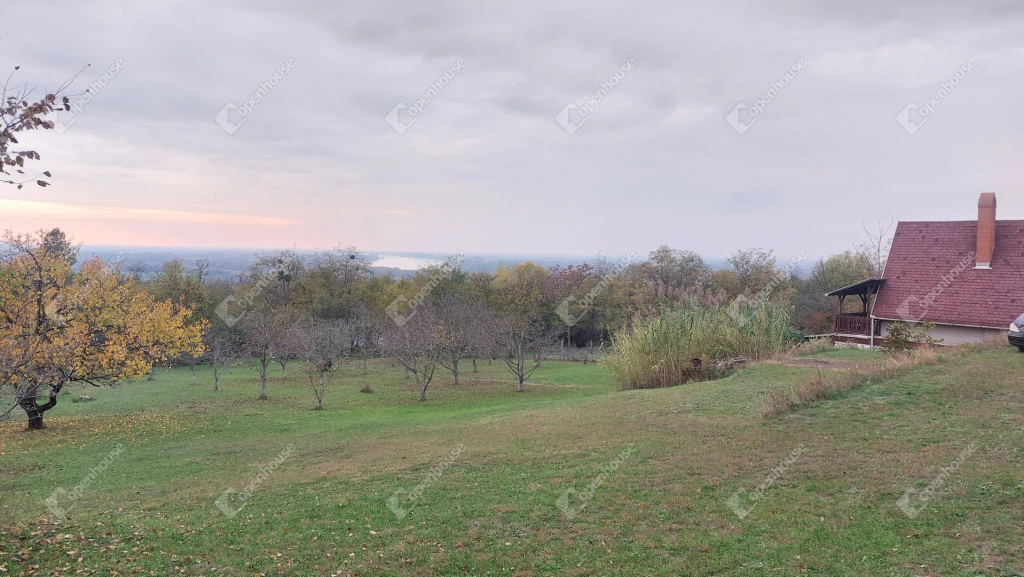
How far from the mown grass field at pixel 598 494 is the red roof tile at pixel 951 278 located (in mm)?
8601

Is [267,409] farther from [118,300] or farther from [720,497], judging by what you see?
[720,497]

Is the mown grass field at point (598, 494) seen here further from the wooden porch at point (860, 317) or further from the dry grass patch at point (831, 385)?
the wooden porch at point (860, 317)

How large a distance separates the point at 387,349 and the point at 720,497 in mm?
24560

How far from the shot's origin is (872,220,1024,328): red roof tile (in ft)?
69.6

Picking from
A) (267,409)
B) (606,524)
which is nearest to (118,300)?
(267,409)

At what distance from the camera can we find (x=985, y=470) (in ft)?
23.9

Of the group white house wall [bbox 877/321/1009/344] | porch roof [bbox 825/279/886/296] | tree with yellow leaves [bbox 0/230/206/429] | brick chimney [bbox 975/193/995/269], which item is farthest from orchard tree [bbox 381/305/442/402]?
brick chimney [bbox 975/193/995/269]

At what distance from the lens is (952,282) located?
74.6 feet

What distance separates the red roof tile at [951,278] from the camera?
69.6ft

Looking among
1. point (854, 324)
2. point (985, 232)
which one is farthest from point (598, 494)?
point (985, 232)

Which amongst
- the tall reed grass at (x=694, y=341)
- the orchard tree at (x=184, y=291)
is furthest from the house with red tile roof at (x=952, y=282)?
the orchard tree at (x=184, y=291)

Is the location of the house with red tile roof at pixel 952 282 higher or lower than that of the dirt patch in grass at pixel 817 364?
higher

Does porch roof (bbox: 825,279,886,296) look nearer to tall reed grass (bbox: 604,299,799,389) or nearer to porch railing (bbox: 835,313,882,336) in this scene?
porch railing (bbox: 835,313,882,336)

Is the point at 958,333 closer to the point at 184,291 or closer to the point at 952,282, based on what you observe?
the point at 952,282
